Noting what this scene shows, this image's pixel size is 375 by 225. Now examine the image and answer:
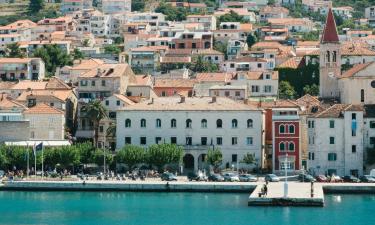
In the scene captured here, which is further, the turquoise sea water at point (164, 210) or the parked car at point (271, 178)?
the parked car at point (271, 178)

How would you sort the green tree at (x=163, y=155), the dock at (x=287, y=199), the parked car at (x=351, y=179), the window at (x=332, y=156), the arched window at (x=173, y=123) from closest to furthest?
the dock at (x=287, y=199) < the parked car at (x=351, y=179) < the green tree at (x=163, y=155) < the window at (x=332, y=156) < the arched window at (x=173, y=123)

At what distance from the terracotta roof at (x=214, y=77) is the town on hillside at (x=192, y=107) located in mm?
106

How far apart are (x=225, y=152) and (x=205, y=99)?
4968 mm

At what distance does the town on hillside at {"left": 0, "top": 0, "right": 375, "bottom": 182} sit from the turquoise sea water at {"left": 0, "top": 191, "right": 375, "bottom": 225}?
769cm

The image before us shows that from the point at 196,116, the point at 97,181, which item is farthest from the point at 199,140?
the point at 97,181

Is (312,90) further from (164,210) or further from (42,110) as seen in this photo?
(164,210)

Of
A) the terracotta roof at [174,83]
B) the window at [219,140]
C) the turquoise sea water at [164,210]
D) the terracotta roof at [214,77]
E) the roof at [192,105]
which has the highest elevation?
the terracotta roof at [214,77]

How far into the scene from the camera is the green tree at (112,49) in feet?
514

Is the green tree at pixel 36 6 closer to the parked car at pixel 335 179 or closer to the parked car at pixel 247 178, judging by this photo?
the parked car at pixel 247 178

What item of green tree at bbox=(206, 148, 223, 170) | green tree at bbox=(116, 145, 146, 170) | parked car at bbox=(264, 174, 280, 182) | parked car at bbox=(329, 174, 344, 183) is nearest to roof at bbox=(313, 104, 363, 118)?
parked car at bbox=(329, 174, 344, 183)

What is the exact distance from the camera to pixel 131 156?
319ft

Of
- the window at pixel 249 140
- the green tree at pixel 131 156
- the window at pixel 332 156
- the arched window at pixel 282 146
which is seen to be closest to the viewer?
the green tree at pixel 131 156

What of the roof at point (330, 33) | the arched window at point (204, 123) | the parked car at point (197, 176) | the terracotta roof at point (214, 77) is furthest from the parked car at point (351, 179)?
the terracotta roof at point (214, 77)

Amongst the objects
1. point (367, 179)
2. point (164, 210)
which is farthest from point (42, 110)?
point (367, 179)
